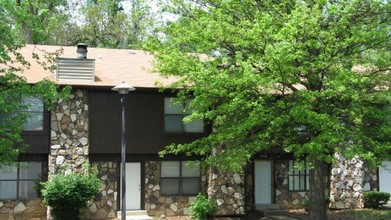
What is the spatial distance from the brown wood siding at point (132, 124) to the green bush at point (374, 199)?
7.54 metres

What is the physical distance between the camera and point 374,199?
817 inches

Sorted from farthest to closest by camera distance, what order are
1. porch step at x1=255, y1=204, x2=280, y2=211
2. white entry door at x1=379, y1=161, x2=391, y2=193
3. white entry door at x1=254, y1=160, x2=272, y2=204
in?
white entry door at x1=379, y1=161, x2=391, y2=193
white entry door at x1=254, y1=160, x2=272, y2=204
porch step at x1=255, y1=204, x2=280, y2=211

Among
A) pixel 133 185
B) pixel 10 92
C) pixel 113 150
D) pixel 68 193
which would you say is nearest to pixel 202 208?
pixel 133 185

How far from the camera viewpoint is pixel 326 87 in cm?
1434

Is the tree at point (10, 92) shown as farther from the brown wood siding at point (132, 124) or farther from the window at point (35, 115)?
the brown wood siding at point (132, 124)

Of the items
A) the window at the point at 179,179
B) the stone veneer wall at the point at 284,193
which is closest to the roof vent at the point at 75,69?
the window at the point at 179,179

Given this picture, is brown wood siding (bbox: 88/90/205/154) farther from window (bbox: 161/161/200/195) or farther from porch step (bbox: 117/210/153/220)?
porch step (bbox: 117/210/153/220)

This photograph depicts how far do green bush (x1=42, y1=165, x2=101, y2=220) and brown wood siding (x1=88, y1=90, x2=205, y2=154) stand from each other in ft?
4.97

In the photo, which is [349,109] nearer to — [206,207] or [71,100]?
[206,207]

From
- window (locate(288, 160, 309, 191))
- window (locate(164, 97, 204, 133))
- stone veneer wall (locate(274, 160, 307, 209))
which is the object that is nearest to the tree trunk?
stone veneer wall (locate(274, 160, 307, 209))

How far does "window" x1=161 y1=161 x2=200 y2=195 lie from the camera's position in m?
18.7

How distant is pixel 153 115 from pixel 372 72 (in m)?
7.70

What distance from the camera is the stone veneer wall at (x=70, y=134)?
56.3 feet

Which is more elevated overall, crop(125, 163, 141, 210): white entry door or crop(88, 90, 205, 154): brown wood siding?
crop(88, 90, 205, 154): brown wood siding
